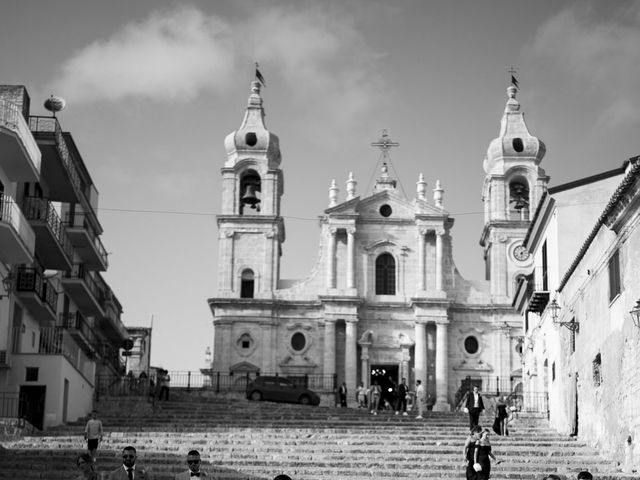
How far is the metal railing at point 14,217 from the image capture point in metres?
33.1

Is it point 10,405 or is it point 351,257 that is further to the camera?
point 351,257

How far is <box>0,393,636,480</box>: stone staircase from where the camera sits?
92.8 feet

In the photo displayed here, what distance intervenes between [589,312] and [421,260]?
3190cm

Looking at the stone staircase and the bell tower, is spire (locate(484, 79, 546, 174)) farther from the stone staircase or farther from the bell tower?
the stone staircase

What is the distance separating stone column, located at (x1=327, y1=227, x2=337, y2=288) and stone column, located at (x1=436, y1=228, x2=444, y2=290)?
478 cm

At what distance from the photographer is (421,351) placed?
6359cm

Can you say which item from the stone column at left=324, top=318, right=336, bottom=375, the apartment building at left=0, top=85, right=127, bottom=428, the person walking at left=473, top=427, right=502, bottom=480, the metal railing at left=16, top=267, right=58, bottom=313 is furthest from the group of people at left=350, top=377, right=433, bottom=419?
the person walking at left=473, top=427, right=502, bottom=480

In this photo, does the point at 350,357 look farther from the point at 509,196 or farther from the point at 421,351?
the point at 509,196

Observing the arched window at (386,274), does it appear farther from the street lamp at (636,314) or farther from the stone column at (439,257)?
the street lamp at (636,314)

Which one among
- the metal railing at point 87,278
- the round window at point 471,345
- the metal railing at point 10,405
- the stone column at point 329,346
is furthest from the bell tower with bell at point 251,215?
the metal railing at point 10,405

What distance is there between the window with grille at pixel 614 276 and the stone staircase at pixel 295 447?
12.0 ft

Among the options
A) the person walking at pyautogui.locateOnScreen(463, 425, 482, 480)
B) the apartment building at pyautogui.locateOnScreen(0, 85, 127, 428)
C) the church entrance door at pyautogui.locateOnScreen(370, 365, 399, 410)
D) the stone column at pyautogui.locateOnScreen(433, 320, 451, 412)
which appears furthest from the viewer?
the church entrance door at pyautogui.locateOnScreen(370, 365, 399, 410)

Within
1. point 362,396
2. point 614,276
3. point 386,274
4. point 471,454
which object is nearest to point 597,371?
point 614,276

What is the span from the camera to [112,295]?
58406mm
